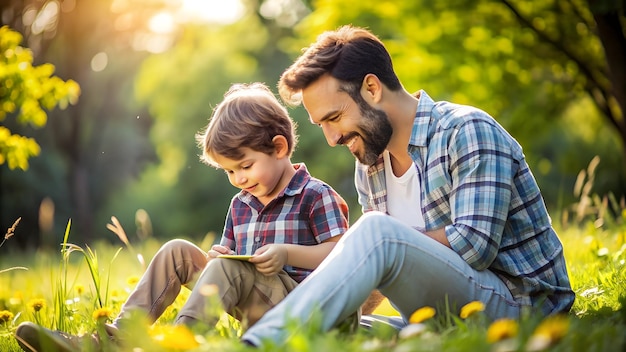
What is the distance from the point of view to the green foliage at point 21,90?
449 cm

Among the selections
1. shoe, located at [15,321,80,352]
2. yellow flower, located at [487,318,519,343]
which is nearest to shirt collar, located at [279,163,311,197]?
shoe, located at [15,321,80,352]

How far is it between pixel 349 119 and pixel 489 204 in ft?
2.41

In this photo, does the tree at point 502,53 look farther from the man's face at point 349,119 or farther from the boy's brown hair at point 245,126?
the man's face at point 349,119

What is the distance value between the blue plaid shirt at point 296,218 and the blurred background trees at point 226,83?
92 cm

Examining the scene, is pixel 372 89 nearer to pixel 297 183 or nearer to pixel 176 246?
pixel 297 183

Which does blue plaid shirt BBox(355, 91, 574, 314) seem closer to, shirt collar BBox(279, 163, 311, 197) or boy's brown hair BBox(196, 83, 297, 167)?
shirt collar BBox(279, 163, 311, 197)

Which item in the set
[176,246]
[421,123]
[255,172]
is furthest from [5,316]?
[421,123]

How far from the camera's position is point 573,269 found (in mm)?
3787

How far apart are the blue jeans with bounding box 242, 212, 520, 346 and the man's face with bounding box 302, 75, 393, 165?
0.68 metres

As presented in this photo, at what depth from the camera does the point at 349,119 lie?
3012 millimetres

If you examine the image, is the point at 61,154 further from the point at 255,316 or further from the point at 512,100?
the point at 255,316

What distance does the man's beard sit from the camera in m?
2.99

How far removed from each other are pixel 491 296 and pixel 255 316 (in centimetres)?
87

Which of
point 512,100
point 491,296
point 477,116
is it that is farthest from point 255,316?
point 512,100
